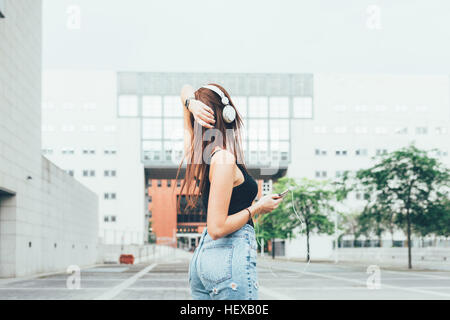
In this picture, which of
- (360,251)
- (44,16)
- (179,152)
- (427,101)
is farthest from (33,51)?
(427,101)

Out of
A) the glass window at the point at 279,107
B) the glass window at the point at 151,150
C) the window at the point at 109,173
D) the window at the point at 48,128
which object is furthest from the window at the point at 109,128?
the glass window at the point at 279,107

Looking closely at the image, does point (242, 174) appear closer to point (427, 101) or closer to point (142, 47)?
point (142, 47)

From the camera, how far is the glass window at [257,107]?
61.7 m

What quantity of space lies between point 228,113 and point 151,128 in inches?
2810

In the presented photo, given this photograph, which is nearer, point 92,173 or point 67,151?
point 67,151

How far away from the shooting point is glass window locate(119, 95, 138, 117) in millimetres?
74750

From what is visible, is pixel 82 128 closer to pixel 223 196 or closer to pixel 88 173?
pixel 88 173

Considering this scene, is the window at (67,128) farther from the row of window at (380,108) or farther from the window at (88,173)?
the row of window at (380,108)

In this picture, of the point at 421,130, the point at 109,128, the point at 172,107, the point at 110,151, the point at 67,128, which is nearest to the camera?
the point at 172,107

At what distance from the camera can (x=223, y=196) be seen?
2.54 meters

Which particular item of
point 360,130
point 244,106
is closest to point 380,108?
point 360,130

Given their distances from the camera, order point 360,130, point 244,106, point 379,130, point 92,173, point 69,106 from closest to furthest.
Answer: point 244,106 < point 69,106 < point 360,130 < point 92,173 < point 379,130

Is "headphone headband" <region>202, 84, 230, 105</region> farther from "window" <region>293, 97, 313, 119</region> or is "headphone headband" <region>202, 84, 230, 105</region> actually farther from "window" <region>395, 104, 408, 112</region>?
"window" <region>395, 104, 408, 112</region>

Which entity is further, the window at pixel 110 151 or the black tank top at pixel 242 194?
the window at pixel 110 151
